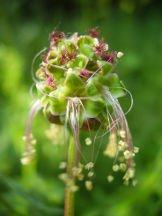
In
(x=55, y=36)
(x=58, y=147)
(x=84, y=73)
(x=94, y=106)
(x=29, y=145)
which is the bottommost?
(x=58, y=147)

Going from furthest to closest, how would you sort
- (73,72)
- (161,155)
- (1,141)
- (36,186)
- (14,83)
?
(14,83)
(1,141)
(36,186)
(161,155)
(73,72)

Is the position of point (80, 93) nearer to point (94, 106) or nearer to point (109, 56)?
point (94, 106)

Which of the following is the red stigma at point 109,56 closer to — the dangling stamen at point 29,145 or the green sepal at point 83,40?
the green sepal at point 83,40

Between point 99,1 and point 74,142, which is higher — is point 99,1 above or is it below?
above

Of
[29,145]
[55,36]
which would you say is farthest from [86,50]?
[29,145]

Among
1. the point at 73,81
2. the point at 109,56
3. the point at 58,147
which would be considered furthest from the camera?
the point at 58,147

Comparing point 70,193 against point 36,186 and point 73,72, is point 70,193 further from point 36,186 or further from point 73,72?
point 36,186

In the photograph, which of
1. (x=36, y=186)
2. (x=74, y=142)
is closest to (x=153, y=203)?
(x=36, y=186)

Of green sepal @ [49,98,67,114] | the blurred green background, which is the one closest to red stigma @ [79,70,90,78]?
green sepal @ [49,98,67,114]
